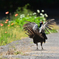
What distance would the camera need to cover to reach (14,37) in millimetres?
12672

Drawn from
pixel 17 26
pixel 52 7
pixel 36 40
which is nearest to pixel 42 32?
pixel 36 40

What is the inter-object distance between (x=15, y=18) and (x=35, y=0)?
9210 mm

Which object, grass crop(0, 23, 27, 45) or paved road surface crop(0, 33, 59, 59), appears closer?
paved road surface crop(0, 33, 59, 59)

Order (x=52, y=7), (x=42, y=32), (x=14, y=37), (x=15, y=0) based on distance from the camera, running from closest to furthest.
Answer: (x=42, y=32) < (x=14, y=37) < (x=15, y=0) < (x=52, y=7)

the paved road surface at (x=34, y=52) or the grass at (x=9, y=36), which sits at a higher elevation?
the paved road surface at (x=34, y=52)

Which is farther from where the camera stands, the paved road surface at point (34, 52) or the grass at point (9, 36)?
the grass at point (9, 36)

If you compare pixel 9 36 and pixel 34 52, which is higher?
pixel 34 52

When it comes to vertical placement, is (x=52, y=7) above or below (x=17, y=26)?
below

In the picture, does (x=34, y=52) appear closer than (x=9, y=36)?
Yes

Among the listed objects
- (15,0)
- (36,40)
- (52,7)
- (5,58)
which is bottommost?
(52,7)

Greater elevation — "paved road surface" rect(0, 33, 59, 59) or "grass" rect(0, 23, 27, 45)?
"paved road surface" rect(0, 33, 59, 59)

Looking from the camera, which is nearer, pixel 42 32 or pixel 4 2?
pixel 42 32

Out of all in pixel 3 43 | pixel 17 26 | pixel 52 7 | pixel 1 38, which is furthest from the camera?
pixel 52 7

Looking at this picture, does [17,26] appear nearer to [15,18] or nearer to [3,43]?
[15,18]
